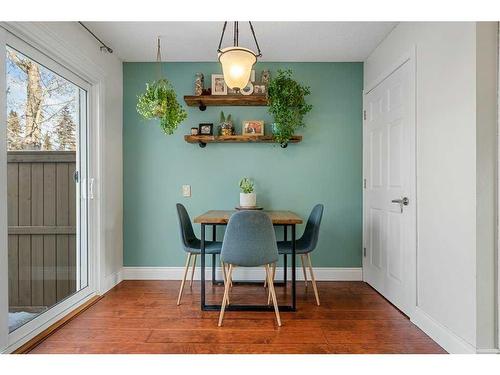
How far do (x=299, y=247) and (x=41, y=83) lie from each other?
96.4 inches

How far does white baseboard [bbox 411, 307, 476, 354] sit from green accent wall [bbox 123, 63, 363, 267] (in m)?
1.18

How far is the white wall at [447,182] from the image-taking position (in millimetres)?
1695

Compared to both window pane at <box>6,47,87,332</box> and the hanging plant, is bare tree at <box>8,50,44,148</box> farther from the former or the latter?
the hanging plant

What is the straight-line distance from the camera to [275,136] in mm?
3102

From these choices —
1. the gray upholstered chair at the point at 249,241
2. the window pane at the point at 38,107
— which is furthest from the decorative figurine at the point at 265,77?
the window pane at the point at 38,107

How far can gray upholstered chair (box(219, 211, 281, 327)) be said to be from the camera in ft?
7.23

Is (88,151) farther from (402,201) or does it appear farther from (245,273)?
(402,201)

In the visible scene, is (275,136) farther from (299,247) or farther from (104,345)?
(104,345)

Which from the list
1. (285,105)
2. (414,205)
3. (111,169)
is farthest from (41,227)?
(414,205)

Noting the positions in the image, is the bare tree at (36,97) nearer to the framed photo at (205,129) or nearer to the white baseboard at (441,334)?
the framed photo at (205,129)

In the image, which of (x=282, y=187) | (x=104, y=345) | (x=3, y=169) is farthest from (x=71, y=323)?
(x=282, y=187)

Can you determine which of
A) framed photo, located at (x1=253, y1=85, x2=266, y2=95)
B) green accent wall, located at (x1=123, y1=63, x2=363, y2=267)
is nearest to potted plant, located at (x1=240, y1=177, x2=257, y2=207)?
green accent wall, located at (x1=123, y1=63, x2=363, y2=267)

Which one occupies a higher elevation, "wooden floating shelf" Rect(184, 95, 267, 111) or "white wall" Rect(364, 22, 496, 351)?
"wooden floating shelf" Rect(184, 95, 267, 111)

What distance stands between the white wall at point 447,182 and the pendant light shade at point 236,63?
1.24m
